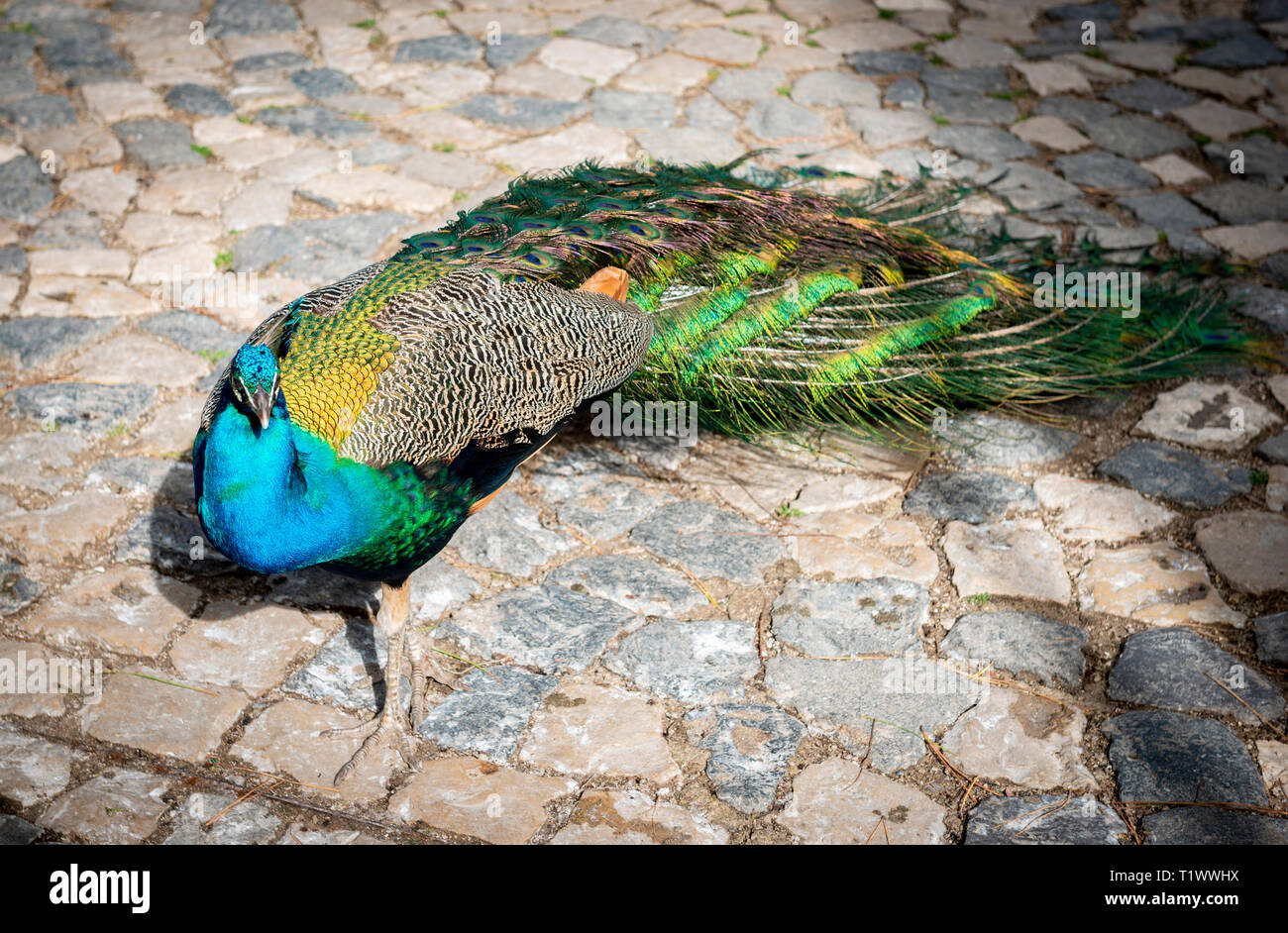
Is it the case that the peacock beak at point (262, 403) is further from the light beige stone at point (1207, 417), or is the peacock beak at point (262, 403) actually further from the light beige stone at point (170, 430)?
the light beige stone at point (1207, 417)

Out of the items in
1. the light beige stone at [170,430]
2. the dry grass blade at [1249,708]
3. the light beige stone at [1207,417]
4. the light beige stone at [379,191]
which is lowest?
the light beige stone at [170,430]

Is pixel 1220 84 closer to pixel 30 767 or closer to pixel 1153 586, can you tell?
pixel 1153 586

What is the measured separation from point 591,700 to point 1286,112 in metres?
5.13

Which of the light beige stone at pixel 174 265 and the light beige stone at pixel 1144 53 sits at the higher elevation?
the light beige stone at pixel 1144 53

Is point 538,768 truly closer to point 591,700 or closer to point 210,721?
point 591,700

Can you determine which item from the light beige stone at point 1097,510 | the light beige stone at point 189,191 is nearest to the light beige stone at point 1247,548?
the light beige stone at point 1097,510

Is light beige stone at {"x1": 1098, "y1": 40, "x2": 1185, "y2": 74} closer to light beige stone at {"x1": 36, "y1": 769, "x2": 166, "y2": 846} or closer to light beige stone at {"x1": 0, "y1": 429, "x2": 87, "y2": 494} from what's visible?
light beige stone at {"x1": 0, "y1": 429, "x2": 87, "y2": 494}

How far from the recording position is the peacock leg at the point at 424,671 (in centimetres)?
305

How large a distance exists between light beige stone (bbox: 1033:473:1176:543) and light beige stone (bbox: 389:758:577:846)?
1865mm

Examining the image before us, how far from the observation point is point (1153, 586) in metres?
3.34

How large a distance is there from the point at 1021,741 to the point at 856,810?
0.51 metres

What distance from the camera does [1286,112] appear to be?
5.81 metres

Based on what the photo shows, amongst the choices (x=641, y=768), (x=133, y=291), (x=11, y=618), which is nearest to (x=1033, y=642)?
(x=641, y=768)

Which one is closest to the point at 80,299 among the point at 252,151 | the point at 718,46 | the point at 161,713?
the point at 252,151
